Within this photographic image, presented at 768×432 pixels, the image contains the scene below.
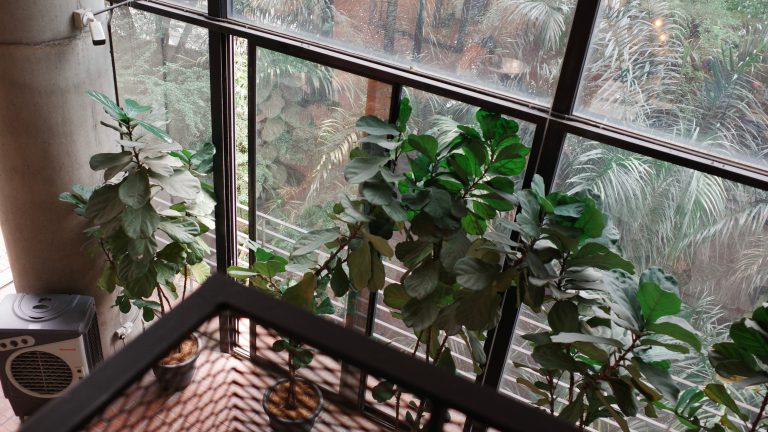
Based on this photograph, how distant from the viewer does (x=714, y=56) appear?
2.37 meters

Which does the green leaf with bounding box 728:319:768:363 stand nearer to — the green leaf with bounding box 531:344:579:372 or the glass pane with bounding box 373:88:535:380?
the green leaf with bounding box 531:344:579:372

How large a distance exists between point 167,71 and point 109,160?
81cm

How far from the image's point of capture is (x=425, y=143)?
2.50 metres

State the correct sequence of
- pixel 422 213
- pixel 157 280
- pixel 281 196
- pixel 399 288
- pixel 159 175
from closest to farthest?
pixel 422 213
pixel 399 288
pixel 159 175
pixel 157 280
pixel 281 196

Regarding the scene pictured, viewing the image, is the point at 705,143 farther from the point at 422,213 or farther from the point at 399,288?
the point at 399,288

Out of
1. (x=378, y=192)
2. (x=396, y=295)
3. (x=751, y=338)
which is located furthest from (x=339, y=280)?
(x=751, y=338)

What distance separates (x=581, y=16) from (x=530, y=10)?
0.21 m

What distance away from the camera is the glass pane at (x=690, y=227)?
2537 millimetres

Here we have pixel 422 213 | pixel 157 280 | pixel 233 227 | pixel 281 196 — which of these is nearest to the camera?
pixel 422 213

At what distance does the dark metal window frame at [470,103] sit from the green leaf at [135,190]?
24.1 inches

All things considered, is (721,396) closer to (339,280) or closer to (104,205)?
(339,280)

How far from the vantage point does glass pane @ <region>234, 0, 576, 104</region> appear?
2631mm

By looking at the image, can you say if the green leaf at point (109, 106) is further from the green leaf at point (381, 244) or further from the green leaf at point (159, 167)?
the green leaf at point (381, 244)

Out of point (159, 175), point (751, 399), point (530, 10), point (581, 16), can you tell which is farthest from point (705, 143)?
point (159, 175)
